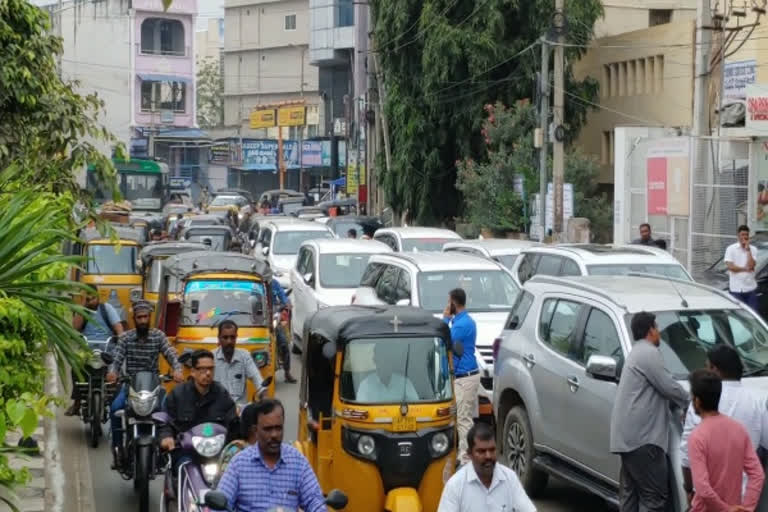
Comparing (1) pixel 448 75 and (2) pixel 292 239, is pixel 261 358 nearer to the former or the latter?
(2) pixel 292 239

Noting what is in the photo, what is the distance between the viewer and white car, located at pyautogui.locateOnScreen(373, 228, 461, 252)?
2606 cm

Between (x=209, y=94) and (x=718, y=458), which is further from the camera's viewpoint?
(x=209, y=94)

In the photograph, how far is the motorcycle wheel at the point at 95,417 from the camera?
1592 cm

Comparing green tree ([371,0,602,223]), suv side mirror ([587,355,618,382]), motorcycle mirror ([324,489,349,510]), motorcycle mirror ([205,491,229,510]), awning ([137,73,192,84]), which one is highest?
awning ([137,73,192,84])

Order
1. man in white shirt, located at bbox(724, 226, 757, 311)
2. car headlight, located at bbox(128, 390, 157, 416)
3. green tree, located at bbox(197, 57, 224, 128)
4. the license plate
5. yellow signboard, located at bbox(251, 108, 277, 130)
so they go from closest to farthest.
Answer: the license plate
car headlight, located at bbox(128, 390, 157, 416)
man in white shirt, located at bbox(724, 226, 757, 311)
yellow signboard, located at bbox(251, 108, 277, 130)
green tree, located at bbox(197, 57, 224, 128)

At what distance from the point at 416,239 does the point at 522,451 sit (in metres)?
14.0

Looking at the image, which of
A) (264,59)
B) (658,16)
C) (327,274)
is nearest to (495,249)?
(327,274)

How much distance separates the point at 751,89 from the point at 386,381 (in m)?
20.6

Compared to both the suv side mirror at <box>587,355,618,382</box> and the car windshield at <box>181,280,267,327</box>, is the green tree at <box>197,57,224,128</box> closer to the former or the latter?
the car windshield at <box>181,280,267,327</box>

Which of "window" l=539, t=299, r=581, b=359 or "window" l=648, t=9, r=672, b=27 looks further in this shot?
"window" l=648, t=9, r=672, b=27

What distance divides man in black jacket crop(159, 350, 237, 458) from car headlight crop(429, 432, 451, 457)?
61.5 inches

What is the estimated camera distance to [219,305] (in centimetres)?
1748

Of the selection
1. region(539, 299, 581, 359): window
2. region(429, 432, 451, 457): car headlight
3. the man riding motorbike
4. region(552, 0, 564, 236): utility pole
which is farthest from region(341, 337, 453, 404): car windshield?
region(552, 0, 564, 236): utility pole

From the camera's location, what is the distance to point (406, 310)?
11633mm
